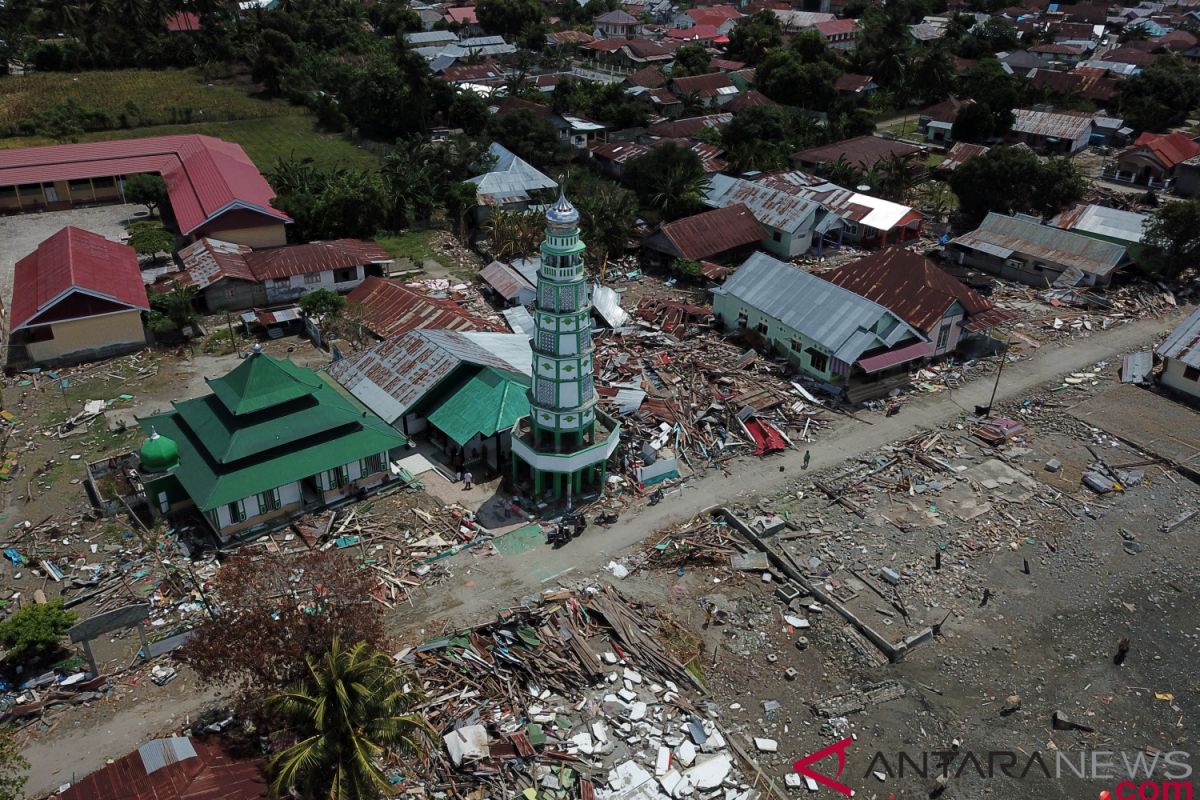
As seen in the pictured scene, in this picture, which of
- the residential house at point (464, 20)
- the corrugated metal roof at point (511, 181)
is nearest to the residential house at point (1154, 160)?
the corrugated metal roof at point (511, 181)

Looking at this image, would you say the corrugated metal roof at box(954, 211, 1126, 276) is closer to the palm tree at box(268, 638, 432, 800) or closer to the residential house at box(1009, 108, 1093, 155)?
the residential house at box(1009, 108, 1093, 155)

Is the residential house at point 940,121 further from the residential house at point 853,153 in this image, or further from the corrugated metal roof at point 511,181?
the corrugated metal roof at point 511,181

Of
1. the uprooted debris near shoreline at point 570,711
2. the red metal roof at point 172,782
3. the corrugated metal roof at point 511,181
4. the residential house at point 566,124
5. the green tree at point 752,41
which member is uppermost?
the green tree at point 752,41

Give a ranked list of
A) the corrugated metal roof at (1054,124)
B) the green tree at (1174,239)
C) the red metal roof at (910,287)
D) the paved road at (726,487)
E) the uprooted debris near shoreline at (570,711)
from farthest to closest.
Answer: the corrugated metal roof at (1054,124) → the green tree at (1174,239) → the red metal roof at (910,287) → the paved road at (726,487) → the uprooted debris near shoreline at (570,711)

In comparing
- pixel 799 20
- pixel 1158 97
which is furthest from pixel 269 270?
pixel 799 20

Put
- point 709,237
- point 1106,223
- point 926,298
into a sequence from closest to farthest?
point 926,298
point 709,237
point 1106,223

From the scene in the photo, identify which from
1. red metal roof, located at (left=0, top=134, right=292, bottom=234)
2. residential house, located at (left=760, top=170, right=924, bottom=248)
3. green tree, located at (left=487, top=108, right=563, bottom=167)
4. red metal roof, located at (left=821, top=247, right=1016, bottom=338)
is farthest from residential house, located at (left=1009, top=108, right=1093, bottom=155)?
red metal roof, located at (left=0, top=134, right=292, bottom=234)

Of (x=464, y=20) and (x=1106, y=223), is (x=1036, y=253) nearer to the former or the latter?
(x=1106, y=223)
